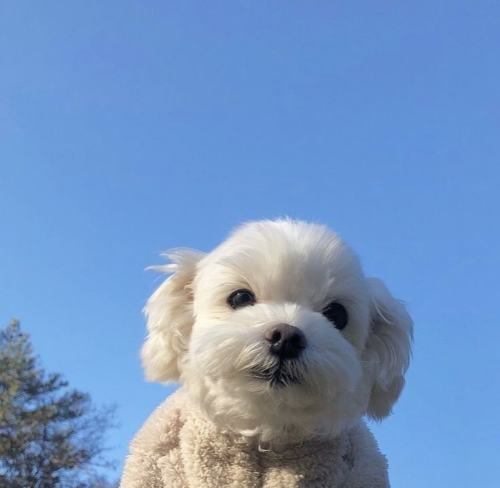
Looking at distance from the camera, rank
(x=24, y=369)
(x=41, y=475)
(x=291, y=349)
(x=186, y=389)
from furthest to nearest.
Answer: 1. (x=24, y=369)
2. (x=41, y=475)
3. (x=186, y=389)
4. (x=291, y=349)

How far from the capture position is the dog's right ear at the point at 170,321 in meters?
3.30

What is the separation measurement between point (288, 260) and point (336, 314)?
329 millimetres

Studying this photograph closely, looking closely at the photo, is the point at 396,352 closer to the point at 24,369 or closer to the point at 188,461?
the point at 188,461

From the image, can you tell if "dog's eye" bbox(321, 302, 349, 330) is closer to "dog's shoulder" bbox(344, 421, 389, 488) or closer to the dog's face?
the dog's face

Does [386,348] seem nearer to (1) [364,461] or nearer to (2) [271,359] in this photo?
(1) [364,461]

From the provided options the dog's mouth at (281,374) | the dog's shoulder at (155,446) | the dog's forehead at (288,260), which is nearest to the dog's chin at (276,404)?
the dog's mouth at (281,374)

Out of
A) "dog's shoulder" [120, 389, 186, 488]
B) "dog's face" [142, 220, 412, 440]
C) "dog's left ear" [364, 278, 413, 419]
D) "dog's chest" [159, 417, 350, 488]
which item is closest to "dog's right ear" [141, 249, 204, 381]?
"dog's face" [142, 220, 412, 440]

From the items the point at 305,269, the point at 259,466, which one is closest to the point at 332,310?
the point at 305,269

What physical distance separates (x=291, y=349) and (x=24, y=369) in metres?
22.0

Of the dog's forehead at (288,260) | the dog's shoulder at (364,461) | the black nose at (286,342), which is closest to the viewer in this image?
the black nose at (286,342)

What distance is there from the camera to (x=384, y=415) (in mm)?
3301

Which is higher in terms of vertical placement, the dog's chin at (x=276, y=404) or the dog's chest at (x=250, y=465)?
the dog's chin at (x=276, y=404)

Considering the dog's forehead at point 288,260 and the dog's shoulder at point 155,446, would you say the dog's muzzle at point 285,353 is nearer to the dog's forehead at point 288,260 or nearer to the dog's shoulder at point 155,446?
the dog's forehead at point 288,260

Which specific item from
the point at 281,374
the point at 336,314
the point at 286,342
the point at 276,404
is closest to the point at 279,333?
the point at 286,342
